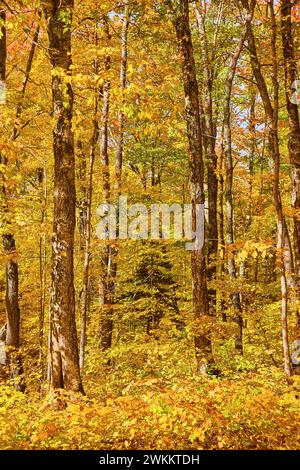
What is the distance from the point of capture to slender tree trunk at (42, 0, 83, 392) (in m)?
6.83

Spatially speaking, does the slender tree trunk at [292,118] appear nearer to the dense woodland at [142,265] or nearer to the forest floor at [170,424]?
the dense woodland at [142,265]

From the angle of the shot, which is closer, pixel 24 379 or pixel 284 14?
pixel 284 14

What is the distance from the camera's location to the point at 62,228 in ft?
23.1

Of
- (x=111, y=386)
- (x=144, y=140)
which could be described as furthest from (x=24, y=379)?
(x=144, y=140)

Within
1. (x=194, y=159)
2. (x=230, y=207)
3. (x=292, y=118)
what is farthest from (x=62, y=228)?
(x=230, y=207)

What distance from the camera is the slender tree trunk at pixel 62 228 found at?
6.83 meters

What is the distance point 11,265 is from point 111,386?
433 centimetres

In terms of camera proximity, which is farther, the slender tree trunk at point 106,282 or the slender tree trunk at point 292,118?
the slender tree trunk at point 106,282

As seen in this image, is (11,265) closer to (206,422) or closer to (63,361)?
(63,361)

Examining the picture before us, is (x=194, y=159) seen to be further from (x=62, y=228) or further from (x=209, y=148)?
(x=209, y=148)

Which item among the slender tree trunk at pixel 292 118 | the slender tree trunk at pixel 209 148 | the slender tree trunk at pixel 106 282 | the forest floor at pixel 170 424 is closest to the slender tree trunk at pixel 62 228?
the forest floor at pixel 170 424

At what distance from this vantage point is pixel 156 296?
13.3m

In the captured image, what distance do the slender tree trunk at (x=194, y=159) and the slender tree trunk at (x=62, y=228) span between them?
2.29 metres

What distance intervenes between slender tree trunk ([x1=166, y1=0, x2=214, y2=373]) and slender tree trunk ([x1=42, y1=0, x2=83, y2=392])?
229 cm
